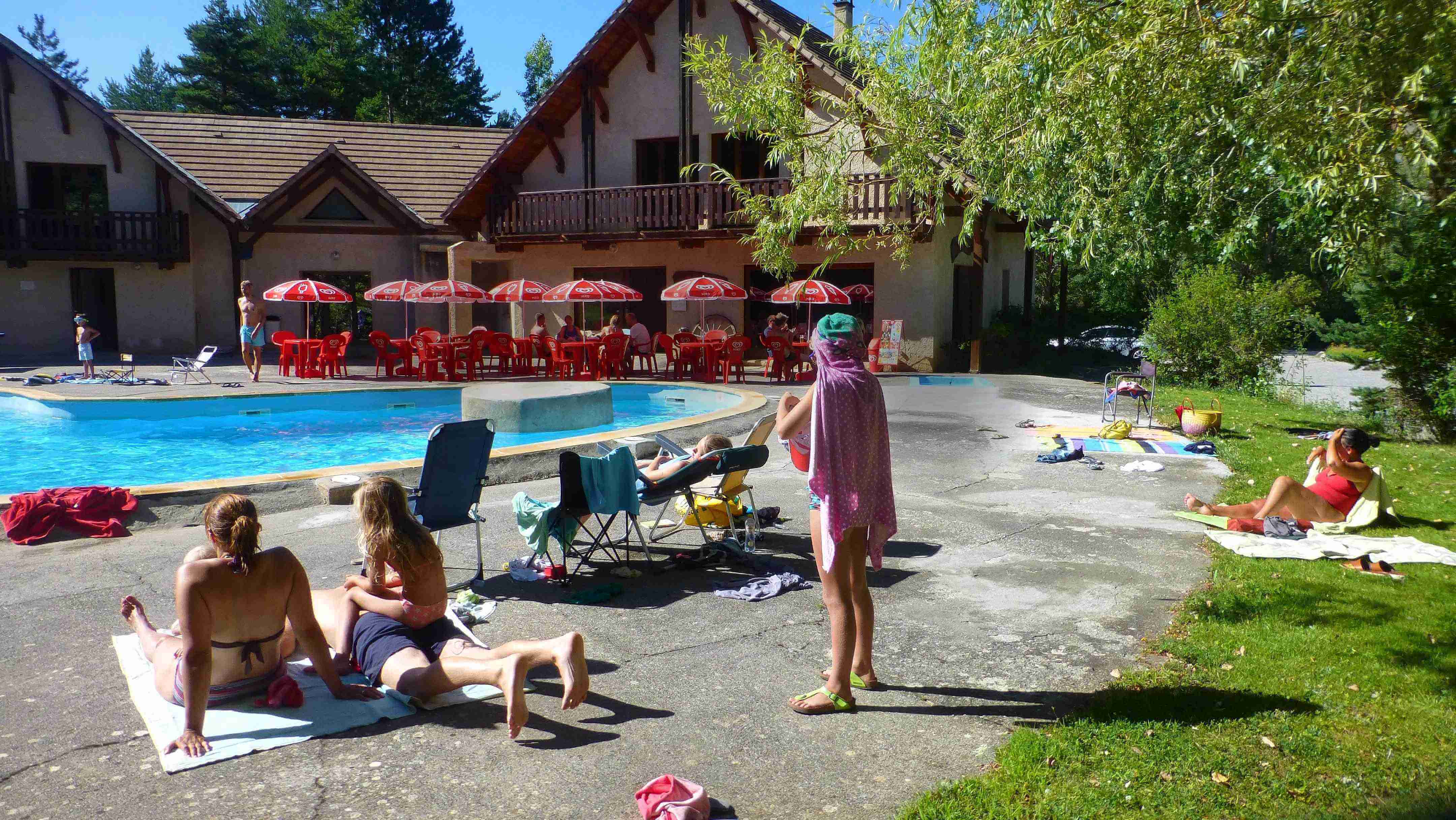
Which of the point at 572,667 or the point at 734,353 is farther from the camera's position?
the point at 734,353

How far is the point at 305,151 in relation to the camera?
91.3ft

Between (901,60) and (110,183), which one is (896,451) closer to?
(901,60)

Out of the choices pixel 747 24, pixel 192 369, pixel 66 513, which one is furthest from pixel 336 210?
pixel 66 513

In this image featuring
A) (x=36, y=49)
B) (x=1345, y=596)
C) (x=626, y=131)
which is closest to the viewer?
(x=1345, y=596)

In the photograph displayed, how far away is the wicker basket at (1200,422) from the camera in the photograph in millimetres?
11172

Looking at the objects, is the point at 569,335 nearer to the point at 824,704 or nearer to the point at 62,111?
the point at 62,111

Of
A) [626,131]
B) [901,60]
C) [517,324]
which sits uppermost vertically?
[626,131]

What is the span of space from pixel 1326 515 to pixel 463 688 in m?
5.97

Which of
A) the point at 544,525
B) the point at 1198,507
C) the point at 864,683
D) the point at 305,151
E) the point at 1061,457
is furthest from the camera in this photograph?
the point at 305,151

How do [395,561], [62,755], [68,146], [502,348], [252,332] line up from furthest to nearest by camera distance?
[68,146], [502,348], [252,332], [395,561], [62,755]

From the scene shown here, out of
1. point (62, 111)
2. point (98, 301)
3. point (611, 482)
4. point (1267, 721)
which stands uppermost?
point (62, 111)

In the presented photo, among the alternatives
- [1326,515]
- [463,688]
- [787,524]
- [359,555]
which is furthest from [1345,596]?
[359,555]

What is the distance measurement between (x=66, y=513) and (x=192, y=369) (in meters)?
12.7

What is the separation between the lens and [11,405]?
16078 mm
